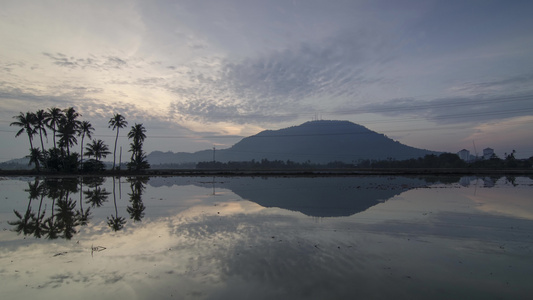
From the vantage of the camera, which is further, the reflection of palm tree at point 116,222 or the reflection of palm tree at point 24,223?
the reflection of palm tree at point 116,222

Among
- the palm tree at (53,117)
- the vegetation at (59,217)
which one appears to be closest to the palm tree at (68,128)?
the palm tree at (53,117)

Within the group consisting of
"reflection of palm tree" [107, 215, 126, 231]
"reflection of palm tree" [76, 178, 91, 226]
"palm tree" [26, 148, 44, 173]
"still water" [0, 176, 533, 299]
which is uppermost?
"palm tree" [26, 148, 44, 173]

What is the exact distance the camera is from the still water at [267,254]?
24.7 feet

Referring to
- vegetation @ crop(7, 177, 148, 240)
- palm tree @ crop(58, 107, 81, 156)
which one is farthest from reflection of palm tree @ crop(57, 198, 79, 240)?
palm tree @ crop(58, 107, 81, 156)

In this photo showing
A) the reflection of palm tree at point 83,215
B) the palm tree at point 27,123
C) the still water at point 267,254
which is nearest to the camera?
the still water at point 267,254

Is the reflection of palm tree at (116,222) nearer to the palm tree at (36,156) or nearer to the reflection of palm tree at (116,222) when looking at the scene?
the reflection of palm tree at (116,222)

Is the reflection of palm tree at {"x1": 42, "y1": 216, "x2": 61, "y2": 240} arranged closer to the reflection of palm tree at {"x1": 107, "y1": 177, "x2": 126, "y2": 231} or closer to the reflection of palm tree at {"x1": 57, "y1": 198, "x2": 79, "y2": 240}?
the reflection of palm tree at {"x1": 57, "y1": 198, "x2": 79, "y2": 240}

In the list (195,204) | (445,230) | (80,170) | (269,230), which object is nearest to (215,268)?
(269,230)

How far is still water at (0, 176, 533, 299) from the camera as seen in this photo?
7.54m

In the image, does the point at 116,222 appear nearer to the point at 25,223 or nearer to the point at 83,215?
the point at 83,215

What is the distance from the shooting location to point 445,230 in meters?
14.2

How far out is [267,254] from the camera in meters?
10.3

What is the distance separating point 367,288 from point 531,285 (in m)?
4.82

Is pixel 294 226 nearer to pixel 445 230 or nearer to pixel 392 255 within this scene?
pixel 392 255
